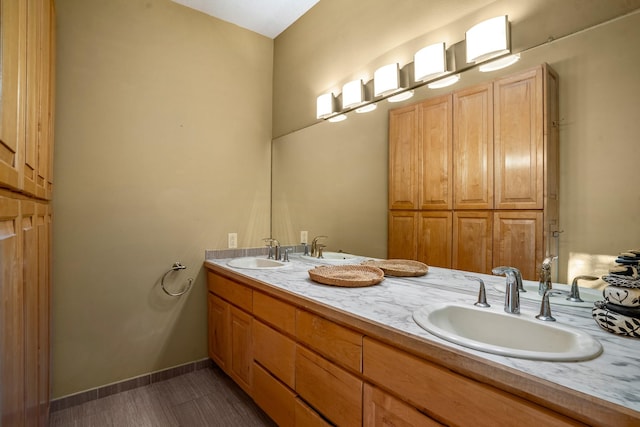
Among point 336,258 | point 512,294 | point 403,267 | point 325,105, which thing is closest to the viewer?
point 512,294

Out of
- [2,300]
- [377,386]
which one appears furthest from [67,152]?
[377,386]

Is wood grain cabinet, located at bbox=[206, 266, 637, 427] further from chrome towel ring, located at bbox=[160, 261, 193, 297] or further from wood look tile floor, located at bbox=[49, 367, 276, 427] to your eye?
chrome towel ring, located at bbox=[160, 261, 193, 297]

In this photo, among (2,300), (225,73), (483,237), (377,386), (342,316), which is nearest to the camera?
(2,300)

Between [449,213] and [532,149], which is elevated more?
[532,149]

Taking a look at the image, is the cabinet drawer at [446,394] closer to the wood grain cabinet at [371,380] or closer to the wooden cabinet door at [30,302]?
the wood grain cabinet at [371,380]

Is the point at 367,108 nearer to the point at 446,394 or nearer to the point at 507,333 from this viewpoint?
the point at 507,333

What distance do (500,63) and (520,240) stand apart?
0.78 meters

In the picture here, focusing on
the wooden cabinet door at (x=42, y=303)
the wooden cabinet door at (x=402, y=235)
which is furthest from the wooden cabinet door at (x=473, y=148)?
the wooden cabinet door at (x=42, y=303)

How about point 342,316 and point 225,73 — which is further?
point 225,73

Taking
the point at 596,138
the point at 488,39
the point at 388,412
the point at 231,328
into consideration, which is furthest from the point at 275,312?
the point at 488,39

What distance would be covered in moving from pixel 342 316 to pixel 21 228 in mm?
1007

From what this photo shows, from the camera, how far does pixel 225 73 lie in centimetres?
256

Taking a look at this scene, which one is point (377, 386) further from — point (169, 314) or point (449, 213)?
point (169, 314)

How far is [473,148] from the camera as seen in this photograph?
140cm
